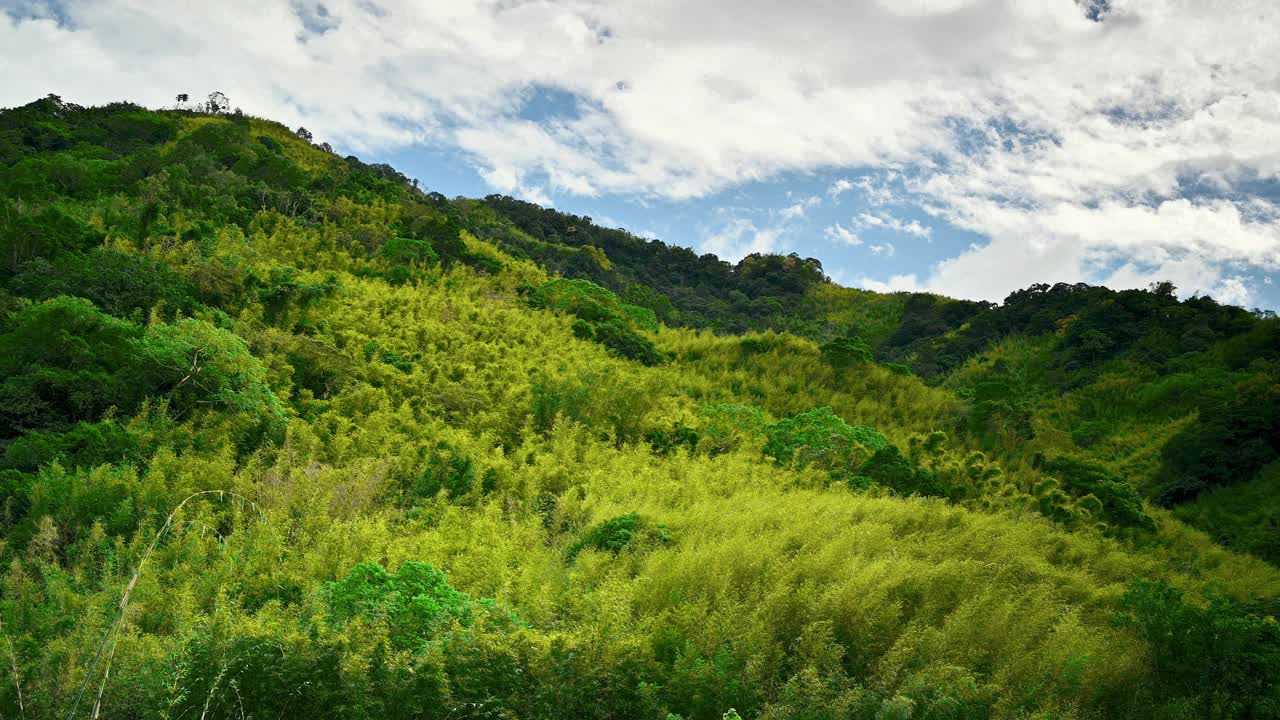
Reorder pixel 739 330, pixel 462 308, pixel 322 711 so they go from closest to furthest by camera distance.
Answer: pixel 322 711 → pixel 462 308 → pixel 739 330

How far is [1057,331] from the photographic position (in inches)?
1116

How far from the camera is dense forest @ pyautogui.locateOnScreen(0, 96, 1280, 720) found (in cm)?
365

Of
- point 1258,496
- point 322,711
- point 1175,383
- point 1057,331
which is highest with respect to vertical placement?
point 1057,331

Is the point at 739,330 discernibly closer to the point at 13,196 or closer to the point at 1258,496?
the point at 1258,496

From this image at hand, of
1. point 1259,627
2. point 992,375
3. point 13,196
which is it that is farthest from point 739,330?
point 1259,627

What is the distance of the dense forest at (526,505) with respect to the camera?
3.65 m

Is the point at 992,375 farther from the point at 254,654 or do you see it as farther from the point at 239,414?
the point at 254,654

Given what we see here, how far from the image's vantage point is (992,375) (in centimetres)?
2705

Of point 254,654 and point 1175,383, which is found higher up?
point 1175,383

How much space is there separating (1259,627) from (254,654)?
20.0 ft

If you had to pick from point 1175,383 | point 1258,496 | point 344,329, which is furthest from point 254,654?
point 1175,383

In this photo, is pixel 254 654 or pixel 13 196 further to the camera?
pixel 13 196

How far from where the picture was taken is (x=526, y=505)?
7500 millimetres

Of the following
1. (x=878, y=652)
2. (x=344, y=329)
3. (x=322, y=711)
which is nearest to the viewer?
(x=322, y=711)
